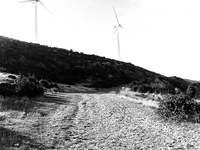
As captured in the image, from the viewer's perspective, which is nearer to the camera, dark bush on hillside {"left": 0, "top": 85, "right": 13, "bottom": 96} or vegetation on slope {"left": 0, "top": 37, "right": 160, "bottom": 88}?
dark bush on hillside {"left": 0, "top": 85, "right": 13, "bottom": 96}

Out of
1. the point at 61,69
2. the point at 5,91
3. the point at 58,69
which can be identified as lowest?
the point at 5,91

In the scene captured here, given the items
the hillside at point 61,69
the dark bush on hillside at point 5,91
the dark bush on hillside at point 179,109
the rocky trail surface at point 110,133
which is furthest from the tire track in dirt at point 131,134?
the hillside at point 61,69

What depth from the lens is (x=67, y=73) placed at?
51.0 metres

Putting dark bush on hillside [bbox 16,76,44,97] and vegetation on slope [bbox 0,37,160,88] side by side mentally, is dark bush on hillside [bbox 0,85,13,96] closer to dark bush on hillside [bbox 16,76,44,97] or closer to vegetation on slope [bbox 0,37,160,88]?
dark bush on hillside [bbox 16,76,44,97]

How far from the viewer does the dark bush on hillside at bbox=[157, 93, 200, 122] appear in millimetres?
10844

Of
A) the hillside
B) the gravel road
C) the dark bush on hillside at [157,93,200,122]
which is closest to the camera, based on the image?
the gravel road

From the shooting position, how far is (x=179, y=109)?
1131 centimetres

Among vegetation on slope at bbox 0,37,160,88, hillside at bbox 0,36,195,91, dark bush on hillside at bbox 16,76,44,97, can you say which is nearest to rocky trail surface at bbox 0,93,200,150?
dark bush on hillside at bbox 16,76,44,97

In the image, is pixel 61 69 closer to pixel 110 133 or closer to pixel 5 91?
pixel 5 91

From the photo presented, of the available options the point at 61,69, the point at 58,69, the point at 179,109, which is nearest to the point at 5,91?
the point at 179,109

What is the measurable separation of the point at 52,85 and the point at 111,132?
25147 mm

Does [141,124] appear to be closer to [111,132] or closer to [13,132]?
[111,132]

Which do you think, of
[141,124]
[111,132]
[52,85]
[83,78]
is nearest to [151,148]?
[111,132]

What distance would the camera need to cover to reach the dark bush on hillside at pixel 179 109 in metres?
10.8
